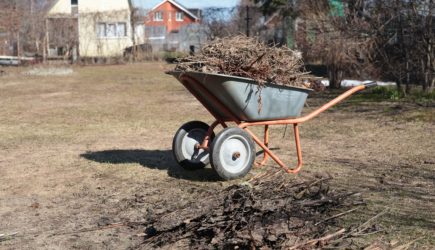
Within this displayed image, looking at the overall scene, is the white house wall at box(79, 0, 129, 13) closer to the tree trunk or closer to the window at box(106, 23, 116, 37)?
the window at box(106, 23, 116, 37)

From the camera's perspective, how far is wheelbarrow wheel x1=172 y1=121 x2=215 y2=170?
18.3 ft

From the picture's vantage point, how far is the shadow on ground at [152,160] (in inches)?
219

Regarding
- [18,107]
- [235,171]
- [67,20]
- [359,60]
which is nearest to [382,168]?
[235,171]

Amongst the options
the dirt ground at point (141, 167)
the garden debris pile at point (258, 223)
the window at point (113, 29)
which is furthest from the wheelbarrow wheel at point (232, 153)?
the window at point (113, 29)

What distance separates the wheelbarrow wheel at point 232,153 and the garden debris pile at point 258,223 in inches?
24.6

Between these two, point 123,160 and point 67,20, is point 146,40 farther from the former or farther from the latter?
point 123,160

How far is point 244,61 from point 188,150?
117 cm

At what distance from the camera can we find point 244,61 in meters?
5.07

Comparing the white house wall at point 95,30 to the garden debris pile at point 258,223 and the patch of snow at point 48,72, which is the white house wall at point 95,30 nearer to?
the patch of snow at point 48,72

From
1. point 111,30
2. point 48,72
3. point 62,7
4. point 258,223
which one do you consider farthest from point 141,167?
point 62,7

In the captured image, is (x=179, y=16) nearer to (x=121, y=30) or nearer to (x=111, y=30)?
(x=121, y=30)

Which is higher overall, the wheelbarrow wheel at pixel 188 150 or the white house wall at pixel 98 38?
the white house wall at pixel 98 38

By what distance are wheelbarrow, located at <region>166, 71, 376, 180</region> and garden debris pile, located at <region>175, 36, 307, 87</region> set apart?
10 cm

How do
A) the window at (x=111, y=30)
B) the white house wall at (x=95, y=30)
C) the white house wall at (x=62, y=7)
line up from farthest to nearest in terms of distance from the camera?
1. the white house wall at (x=62, y=7)
2. the window at (x=111, y=30)
3. the white house wall at (x=95, y=30)
